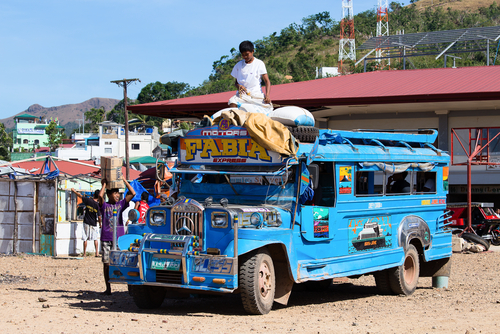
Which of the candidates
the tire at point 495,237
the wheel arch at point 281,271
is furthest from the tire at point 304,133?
the tire at point 495,237

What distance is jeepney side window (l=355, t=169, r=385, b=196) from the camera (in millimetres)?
9273

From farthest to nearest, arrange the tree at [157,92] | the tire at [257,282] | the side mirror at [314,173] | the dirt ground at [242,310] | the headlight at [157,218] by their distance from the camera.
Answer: the tree at [157,92] → the side mirror at [314,173] → the headlight at [157,218] → the tire at [257,282] → the dirt ground at [242,310]

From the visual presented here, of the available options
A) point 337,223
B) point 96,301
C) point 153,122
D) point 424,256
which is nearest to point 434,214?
point 424,256

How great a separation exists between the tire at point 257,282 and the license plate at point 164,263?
2.72 feet

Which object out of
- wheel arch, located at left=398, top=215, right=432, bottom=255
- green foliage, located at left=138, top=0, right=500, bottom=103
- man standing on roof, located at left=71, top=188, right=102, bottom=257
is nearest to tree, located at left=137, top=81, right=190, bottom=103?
green foliage, located at left=138, top=0, right=500, bottom=103

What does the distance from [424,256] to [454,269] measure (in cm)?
372

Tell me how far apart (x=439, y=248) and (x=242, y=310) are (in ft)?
15.9

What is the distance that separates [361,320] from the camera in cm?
772

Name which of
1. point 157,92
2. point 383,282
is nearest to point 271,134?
point 383,282

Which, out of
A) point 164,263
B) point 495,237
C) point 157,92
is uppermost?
point 157,92

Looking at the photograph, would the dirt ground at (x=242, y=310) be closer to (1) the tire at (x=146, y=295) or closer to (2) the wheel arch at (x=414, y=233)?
(1) the tire at (x=146, y=295)

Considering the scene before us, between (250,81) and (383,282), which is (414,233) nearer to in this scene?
(383,282)

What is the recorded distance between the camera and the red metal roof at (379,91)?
18.8 meters

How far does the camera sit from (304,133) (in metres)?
8.66
